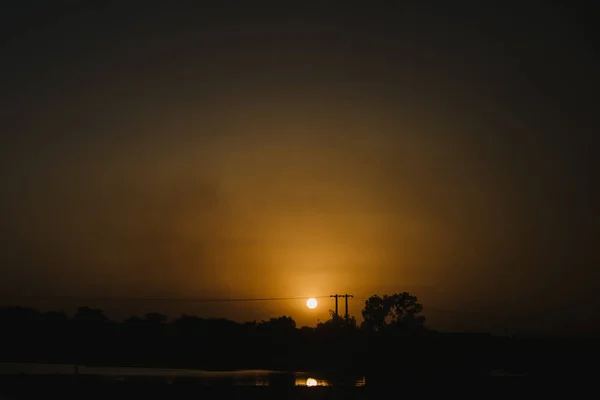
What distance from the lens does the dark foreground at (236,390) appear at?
42.3 metres

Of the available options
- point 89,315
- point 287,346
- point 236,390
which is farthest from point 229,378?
point 89,315

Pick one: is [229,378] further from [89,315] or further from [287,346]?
[89,315]

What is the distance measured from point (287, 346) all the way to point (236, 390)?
64430 mm

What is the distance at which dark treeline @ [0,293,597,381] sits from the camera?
87438mm

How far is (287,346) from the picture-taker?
4264 inches

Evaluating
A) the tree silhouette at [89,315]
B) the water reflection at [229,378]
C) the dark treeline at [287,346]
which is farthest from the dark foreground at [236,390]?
the tree silhouette at [89,315]

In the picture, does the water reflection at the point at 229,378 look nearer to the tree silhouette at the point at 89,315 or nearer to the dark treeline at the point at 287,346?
the dark treeline at the point at 287,346

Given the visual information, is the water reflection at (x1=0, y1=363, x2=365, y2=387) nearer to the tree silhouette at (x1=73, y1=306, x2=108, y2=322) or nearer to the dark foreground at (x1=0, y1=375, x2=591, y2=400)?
the dark foreground at (x1=0, y1=375, x2=591, y2=400)

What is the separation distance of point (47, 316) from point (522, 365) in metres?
94.8

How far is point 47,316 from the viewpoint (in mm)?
141875

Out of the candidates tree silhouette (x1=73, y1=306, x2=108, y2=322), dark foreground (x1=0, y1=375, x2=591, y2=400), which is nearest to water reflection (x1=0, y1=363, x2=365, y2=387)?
dark foreground (x1=0, y1=375, x2=591, y2=400)

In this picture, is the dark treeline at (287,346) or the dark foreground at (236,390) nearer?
the dark foreground at (236,390)

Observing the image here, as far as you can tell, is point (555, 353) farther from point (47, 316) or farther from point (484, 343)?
point (47, 316)

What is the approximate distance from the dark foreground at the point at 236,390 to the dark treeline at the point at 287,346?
1902 cm
